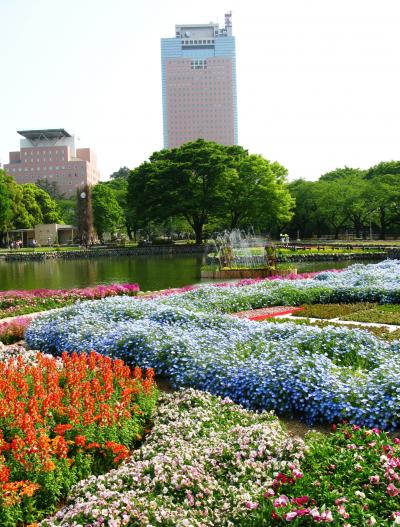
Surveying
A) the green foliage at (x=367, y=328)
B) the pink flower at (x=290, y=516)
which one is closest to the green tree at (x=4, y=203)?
the green foliage at (x=367, y=328)

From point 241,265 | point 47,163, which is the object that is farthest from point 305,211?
point 47,163

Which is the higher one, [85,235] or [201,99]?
[201,99]

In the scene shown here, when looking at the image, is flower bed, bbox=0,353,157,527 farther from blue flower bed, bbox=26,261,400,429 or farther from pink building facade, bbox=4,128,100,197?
pink building facade, bbox=4,128,100,197

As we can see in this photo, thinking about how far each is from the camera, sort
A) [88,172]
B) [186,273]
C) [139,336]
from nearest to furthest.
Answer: [139,336]
[186,273]
[88,172]

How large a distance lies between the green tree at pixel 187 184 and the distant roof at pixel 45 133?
313ft

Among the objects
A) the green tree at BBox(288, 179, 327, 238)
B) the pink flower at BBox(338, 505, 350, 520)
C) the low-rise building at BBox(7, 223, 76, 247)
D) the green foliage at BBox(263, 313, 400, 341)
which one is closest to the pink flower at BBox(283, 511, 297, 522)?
the pink flower at BBox(338, 505, 350, 520)

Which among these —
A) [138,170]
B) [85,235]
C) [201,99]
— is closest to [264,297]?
[138,170]

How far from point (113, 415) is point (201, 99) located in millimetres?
174546

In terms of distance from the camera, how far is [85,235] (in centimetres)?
7156

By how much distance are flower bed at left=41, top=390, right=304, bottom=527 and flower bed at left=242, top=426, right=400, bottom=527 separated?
149mm

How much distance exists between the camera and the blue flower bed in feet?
18.2

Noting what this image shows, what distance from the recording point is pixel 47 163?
142 metres

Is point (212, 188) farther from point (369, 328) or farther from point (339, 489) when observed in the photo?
point (339, 489)

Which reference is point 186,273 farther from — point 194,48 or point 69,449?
point 194,48
